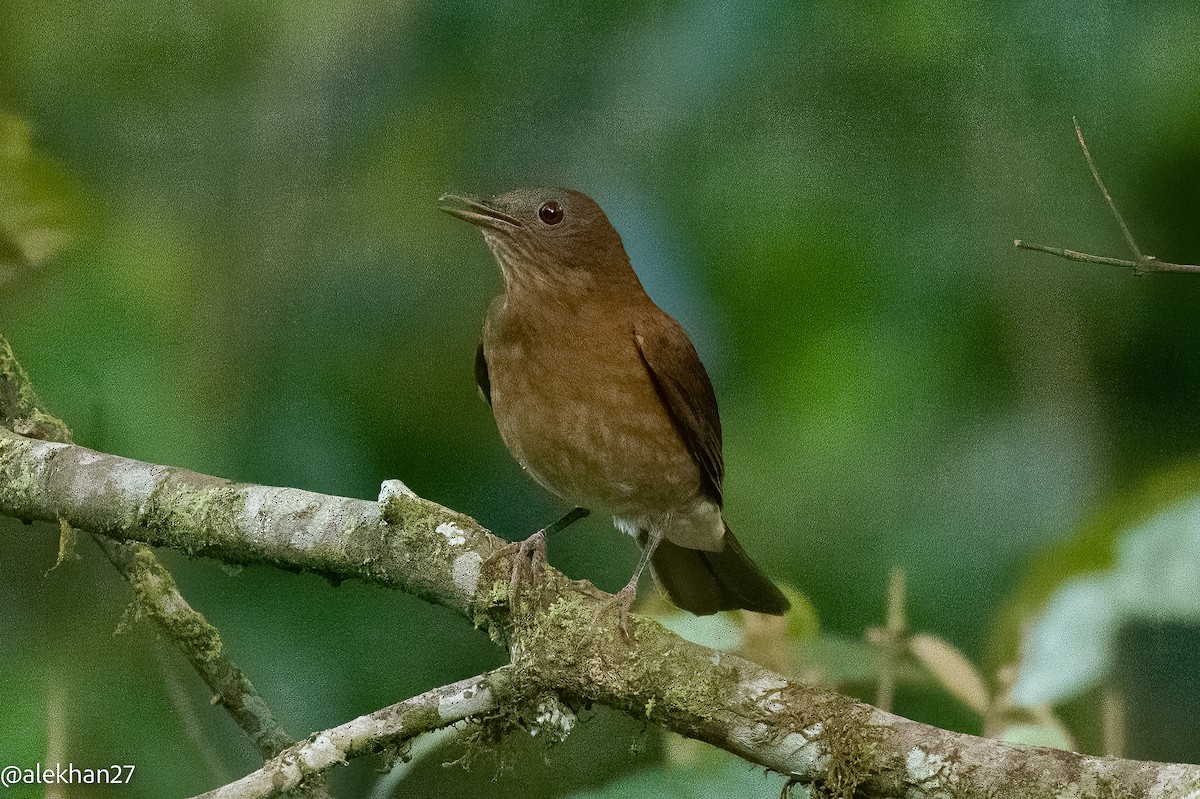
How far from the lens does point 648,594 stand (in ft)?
8.99

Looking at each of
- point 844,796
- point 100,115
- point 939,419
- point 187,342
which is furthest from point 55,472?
point 939,419

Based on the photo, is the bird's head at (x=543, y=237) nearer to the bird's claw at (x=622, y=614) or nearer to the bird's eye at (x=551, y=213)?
the bird's eye at (x=551, y=213)

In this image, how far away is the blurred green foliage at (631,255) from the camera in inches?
99.7

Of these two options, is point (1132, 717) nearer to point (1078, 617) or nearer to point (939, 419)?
point (1078, 617)

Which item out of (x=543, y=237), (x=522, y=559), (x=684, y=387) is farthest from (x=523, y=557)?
(x=543, y=237)

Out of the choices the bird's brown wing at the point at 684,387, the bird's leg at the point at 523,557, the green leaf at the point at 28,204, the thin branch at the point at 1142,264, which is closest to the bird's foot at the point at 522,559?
the bird's leg at the point at 523,557

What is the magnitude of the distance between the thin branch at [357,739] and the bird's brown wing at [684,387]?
0.73 meters

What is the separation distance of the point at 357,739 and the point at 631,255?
A: 132 cm

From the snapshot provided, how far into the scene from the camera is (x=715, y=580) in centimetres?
257

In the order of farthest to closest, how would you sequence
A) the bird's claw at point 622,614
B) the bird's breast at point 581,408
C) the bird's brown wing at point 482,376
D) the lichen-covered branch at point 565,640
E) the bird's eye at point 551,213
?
the bird's brown wing at point 482,376 < the bird's eye at point 551,213 < the bird's breast at point 581,408 < the bird's claw at point 622,614 < the lichen-covered branch at point 565,640

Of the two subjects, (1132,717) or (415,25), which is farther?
(415,25)

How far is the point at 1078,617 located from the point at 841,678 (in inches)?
20.5

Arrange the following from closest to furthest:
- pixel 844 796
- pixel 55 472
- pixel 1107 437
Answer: pixel 844 796, pixel 55 472, pixel 1107 437

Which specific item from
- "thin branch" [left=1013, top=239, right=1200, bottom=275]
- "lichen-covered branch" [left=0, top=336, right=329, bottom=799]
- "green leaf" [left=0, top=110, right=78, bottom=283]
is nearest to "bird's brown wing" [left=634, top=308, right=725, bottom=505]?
"thin branch" [left=1013, top=239, right=1200, bottom=275]
